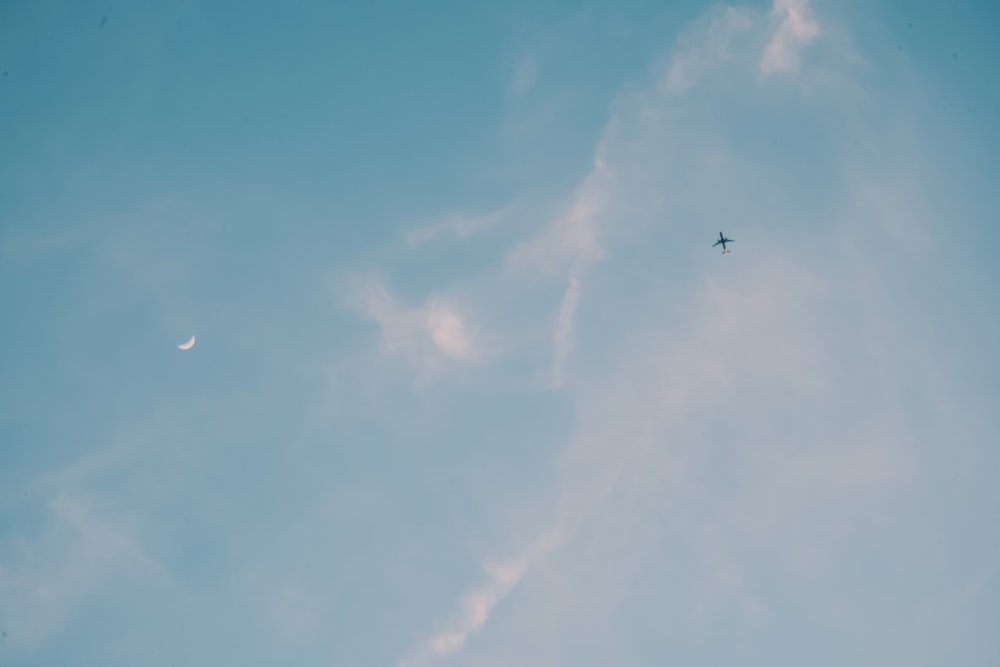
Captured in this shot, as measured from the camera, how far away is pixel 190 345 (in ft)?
213

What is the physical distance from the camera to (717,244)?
242 ft

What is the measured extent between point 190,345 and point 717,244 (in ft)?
203

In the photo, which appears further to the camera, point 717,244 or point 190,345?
point 717,244
